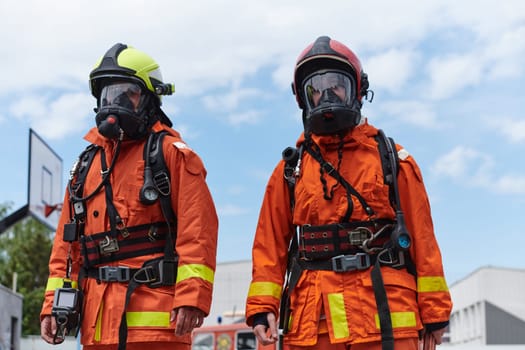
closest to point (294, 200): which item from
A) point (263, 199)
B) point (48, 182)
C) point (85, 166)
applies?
point (263, 199)

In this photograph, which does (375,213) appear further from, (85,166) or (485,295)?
(485,295)

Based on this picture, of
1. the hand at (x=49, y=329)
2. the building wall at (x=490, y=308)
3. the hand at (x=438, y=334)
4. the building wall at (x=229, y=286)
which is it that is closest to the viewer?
the hand at (x=438, y=334)

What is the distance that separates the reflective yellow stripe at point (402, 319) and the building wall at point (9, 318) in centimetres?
1409

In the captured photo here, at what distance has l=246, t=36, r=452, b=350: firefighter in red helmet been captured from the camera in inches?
181

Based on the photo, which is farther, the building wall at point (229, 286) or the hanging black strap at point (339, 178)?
the building wall at point (229, 286)

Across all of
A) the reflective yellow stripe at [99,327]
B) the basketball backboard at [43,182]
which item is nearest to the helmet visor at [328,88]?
the reflective yellow stripe at [99,327]

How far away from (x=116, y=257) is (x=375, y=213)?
1.65 m

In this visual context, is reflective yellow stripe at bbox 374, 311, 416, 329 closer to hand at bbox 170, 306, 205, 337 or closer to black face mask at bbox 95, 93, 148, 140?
hand at bbox 170, 306, 205, 337

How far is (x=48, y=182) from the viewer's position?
2194cm

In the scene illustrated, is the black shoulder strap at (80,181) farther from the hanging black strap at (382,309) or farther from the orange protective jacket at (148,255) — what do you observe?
the hanging black strap at (382,309)

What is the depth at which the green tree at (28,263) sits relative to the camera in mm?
43375

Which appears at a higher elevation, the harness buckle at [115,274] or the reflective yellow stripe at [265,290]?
the harness buckle at [115,274]

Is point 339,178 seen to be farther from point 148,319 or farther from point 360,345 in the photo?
point 148,319

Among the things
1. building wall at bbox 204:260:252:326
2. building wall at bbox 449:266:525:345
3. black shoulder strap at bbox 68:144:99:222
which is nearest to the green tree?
building wall at bbox 204:260:252:326
